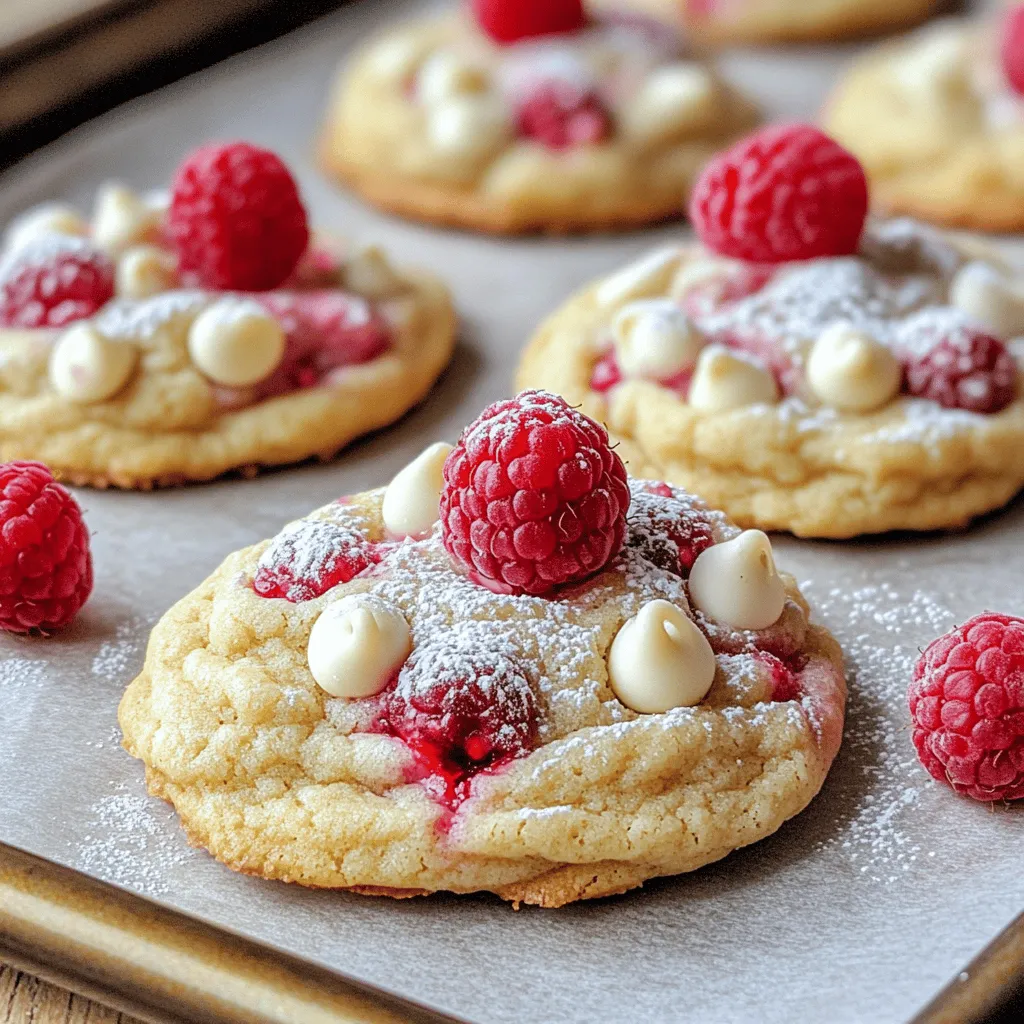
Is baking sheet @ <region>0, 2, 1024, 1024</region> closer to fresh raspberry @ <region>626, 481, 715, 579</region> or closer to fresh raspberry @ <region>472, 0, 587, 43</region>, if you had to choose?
fresh raspberry @ <region>626, 481, 715, 579</region>

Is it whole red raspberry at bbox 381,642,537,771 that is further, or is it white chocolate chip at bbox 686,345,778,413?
white chocolate chip at bbox 686,345,778,413

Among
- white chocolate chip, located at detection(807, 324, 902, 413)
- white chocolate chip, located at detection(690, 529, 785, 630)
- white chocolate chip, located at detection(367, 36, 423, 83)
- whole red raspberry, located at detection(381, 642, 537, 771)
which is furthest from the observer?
white chocolate chip, located at detection(367, 36, 423, 83)

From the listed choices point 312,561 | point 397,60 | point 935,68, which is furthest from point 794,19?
point 312,561

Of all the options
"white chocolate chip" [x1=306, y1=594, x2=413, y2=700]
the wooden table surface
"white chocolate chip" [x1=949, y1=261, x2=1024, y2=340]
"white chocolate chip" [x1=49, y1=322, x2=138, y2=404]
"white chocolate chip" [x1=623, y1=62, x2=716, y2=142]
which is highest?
"white chocolate chip" [x1=49, y1=322, x2=138, y2=404]

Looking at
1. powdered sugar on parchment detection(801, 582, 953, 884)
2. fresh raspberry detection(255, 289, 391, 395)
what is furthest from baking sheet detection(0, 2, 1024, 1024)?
fresh raspberry detection(255, 289, 391, 395)

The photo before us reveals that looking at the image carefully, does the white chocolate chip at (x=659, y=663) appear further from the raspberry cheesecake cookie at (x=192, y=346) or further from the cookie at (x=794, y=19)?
the cookie at (x=794, y=19)

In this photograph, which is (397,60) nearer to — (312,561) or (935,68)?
(935,68)
